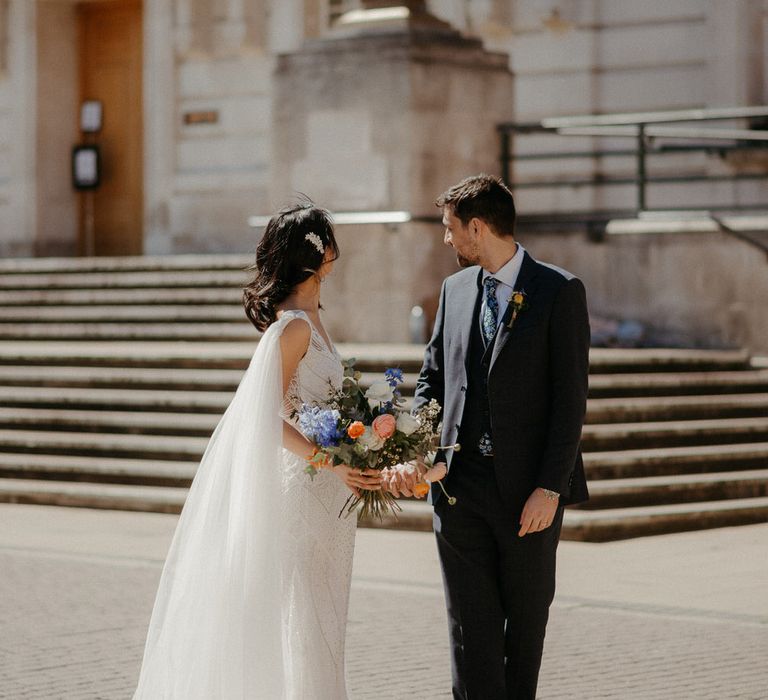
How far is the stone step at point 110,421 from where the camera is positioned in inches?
530

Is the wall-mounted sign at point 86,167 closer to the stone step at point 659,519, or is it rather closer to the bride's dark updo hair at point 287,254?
the stone step at point 659,519

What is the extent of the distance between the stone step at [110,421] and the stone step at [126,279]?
3503mm

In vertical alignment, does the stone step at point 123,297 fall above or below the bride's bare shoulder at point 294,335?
below

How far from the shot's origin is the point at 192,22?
2247 centimetres

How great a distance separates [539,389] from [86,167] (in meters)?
19.6

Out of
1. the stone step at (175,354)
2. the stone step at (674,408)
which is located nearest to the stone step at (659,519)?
the stone step at (674,408)

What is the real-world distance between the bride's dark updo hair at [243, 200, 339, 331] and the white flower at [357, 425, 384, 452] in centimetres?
61

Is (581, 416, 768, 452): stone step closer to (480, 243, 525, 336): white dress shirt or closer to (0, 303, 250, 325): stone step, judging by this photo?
(0, 303, 250, 325): stone step

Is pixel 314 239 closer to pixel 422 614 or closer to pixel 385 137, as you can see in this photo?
pixel 422 614

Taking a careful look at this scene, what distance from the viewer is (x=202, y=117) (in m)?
22.6

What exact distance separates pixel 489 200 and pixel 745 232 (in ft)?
34.3

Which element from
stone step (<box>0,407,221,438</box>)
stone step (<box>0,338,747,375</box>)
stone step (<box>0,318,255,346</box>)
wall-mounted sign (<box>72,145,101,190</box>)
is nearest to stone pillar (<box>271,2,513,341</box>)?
stone step (<box>0,338,747,375</box>)

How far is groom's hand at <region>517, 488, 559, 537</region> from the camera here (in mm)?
5266

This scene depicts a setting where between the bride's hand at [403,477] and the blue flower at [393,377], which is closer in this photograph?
the bride's hand at [403,477]
